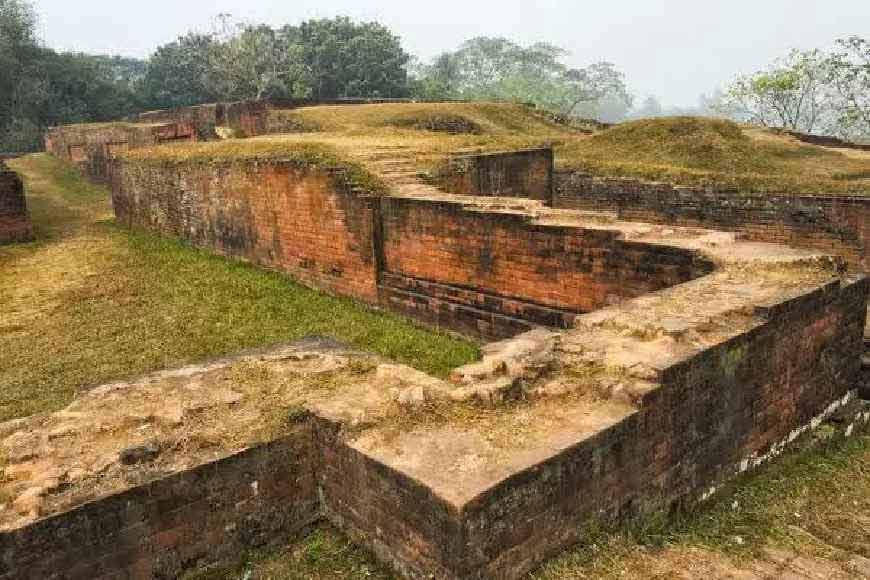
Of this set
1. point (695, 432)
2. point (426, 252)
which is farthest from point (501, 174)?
point (695, 432)

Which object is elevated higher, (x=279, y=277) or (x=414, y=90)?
(x=414, y=90)

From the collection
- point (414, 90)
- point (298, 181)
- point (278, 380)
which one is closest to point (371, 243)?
point (298, 181)

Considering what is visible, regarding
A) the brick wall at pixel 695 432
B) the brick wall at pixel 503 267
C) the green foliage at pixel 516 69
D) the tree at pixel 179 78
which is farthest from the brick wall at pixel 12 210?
the green foliage at pixel 516 69

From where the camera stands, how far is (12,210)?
12.3 m

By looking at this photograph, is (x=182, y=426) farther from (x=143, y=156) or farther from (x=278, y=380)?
(x=143, y=156)

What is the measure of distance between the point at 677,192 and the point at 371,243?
16.6 ft

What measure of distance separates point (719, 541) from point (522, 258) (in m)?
3.30

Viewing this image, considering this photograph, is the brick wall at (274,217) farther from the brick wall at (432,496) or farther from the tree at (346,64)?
the tree at (346,64)

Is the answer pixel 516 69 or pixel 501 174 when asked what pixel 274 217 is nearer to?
pixel 501 174

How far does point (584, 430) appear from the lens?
3219 millimetres

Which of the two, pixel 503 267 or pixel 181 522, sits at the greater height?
pixel 503 267

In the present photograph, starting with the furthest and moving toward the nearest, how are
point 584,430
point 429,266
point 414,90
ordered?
1. point 414,90
2. point 429,266
3. point 584,430

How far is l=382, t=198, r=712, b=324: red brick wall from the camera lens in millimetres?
5578

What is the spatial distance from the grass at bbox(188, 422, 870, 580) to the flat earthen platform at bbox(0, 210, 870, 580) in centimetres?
10
